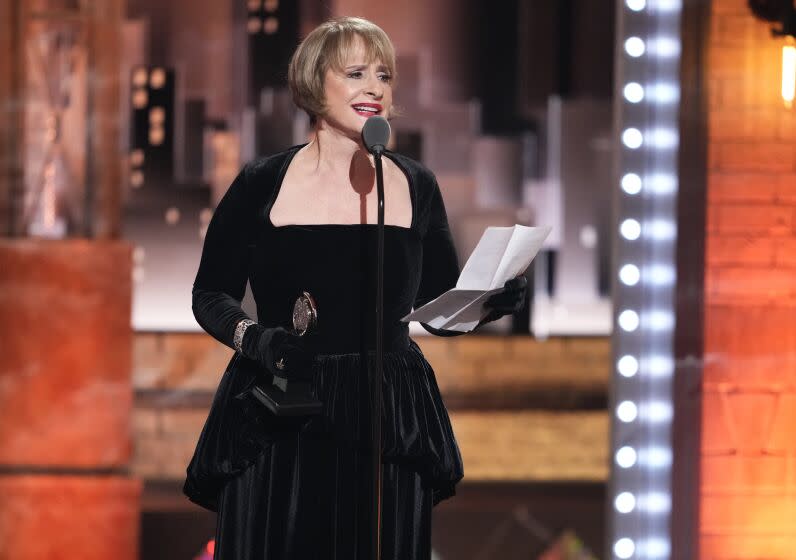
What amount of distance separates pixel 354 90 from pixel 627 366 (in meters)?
1.43

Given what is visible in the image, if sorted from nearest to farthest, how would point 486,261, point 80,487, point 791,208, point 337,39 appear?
point 486,261
point 337,39
point 791,208
point 80,487

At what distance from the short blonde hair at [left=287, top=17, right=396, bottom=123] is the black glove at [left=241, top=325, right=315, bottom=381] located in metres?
0.40

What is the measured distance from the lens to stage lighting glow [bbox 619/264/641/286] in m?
2.76

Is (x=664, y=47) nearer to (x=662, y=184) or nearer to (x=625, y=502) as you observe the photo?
(x=662, y=184)

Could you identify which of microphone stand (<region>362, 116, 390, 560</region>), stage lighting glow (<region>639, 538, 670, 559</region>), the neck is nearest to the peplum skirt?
microphone stand (<region>362, 116, 390, 560</region>)

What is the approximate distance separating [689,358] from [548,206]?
622 millimetres

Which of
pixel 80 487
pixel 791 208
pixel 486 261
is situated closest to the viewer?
pixel 486 261

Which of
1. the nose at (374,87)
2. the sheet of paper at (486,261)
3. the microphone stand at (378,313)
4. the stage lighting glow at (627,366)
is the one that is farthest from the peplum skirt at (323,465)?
the stage lighting glow at (627,366)

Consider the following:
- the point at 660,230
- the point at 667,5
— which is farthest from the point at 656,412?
the point at 667,5

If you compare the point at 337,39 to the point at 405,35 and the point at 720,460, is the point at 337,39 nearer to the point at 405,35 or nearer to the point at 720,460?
the point at 405,35

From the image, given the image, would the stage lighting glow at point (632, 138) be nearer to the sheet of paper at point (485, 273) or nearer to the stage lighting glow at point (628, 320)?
the stage lighting glow at point (628, 320)

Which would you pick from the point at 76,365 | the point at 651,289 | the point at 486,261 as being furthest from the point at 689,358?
the point at 76,365

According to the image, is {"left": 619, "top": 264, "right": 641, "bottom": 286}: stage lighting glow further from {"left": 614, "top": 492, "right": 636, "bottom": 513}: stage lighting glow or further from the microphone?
the microphone

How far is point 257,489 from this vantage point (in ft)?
5.42
